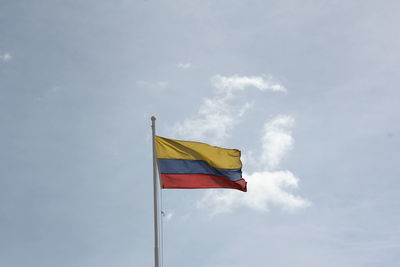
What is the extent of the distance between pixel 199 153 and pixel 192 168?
93cm

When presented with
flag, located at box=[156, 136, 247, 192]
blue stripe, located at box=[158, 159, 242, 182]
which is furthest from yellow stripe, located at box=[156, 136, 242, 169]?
blue stripe, located at box=[158, 159, 242, 182]

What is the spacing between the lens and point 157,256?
787 inches

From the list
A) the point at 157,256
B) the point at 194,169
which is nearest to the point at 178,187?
the point at 194,169

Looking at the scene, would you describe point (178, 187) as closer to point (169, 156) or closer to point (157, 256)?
point (169, 156)

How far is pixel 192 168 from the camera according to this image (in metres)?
24.7

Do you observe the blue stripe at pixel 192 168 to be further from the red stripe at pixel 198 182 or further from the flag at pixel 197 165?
the red stripe at pixel 198 182

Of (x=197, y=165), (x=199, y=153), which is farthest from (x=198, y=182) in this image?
(x=199, y=153)

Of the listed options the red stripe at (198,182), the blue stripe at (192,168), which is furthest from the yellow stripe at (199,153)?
the red stripe at (198,182)

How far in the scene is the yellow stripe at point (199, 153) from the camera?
78.9 ft

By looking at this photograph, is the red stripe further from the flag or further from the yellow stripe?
the yellow stripe

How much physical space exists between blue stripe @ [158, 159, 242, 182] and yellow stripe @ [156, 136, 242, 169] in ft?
0.65

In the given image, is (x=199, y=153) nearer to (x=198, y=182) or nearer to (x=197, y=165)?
(x=197, y=165)

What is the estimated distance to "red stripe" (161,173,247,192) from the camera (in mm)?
23547

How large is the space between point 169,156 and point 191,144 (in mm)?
1569
